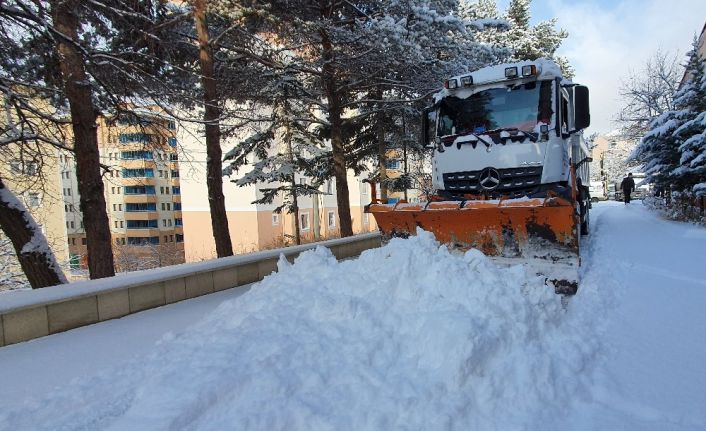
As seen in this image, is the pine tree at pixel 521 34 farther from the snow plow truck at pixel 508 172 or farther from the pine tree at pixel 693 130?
the snow plow truck at pixel 508 172

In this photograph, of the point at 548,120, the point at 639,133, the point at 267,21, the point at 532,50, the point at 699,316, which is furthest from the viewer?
the point at 639,133

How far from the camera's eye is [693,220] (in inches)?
542

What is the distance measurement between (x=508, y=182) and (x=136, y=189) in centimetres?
5335

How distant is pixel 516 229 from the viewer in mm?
6449

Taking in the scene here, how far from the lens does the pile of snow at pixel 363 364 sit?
9.67 ft

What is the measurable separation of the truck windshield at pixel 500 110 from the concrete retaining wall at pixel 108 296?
4.24 meters

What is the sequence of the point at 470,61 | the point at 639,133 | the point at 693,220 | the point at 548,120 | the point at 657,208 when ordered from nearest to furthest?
1. the point at 548,120
2. the point at 470,61
3. the point at 693,220
4. the point at 657,208
5. the point at 639,133

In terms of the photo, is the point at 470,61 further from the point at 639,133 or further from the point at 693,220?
the point at 639,133

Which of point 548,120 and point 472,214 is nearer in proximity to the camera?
point 472,214

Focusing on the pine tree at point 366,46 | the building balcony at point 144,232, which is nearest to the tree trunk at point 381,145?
the pine tree at point 366,46

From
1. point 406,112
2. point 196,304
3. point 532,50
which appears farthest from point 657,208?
point 196,304

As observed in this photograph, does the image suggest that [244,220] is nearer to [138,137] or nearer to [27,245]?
[138,137]

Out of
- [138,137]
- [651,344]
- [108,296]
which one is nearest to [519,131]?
[651,344]

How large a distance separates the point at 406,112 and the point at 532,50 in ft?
43.7
